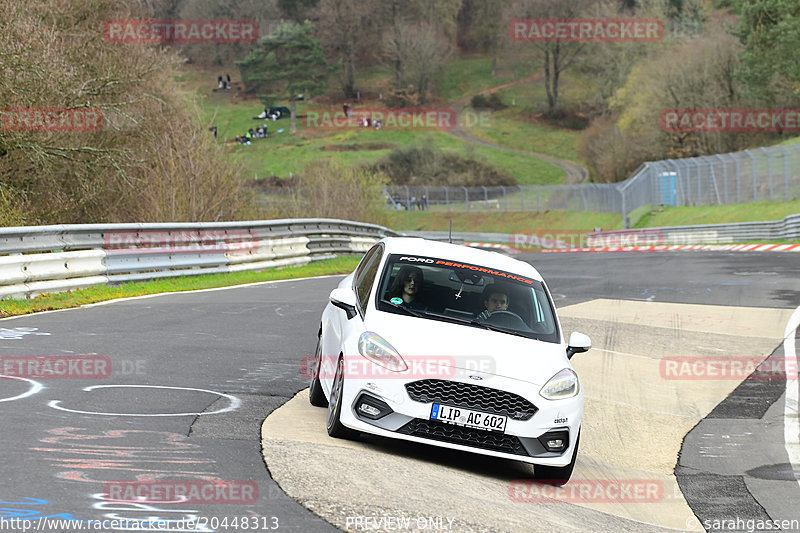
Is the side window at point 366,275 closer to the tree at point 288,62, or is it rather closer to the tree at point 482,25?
the tree at point 288,62

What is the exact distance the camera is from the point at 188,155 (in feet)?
89.0

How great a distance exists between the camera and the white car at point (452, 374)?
302 inches

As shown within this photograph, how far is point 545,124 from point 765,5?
6988 cm

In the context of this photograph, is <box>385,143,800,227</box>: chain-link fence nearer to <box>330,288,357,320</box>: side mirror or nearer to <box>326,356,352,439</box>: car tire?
<box>330,288,357,320</box>: side mirror

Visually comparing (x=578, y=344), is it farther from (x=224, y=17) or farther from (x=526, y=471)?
(x=224, y=17)

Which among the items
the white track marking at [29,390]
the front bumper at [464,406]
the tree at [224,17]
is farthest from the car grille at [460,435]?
the tree at [224,17]

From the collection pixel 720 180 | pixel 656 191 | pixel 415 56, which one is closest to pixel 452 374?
pixel 720 180

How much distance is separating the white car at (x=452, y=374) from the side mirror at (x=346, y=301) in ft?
0.04

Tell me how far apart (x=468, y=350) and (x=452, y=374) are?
33cm

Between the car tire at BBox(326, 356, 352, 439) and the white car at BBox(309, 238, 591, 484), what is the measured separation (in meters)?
0.01

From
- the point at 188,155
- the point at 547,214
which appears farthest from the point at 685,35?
the point at 188,155

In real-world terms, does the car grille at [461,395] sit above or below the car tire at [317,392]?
above

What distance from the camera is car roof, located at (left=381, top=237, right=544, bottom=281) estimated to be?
9.42 meters

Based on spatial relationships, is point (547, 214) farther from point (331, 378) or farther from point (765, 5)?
point (331, 378)
